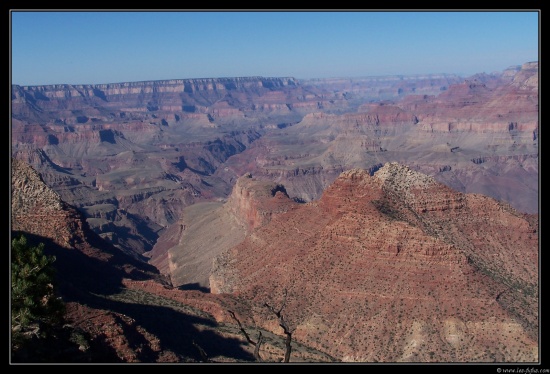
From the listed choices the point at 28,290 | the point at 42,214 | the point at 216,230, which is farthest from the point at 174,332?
the point at 216,230

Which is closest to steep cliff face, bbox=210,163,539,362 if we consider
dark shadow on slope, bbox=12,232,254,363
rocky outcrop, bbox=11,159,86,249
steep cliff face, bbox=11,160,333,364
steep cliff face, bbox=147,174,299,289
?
steep cliff face, bbox=11,160,333,364

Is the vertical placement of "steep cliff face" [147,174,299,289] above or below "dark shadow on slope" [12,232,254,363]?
below

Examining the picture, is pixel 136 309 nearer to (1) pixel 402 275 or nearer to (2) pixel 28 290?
(1) pixel 402 275

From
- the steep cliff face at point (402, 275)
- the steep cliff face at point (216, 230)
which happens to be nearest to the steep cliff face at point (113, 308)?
the steep cliff face at point (402, 275)

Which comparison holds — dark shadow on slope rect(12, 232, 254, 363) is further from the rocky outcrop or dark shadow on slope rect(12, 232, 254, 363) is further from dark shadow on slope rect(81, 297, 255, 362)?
the rocky outcrop

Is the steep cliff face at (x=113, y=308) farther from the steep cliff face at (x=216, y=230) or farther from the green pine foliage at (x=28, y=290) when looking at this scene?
the steep cliff face at (x=216, y=230)

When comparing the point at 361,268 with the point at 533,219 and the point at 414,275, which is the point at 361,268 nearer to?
the point at 414,275
